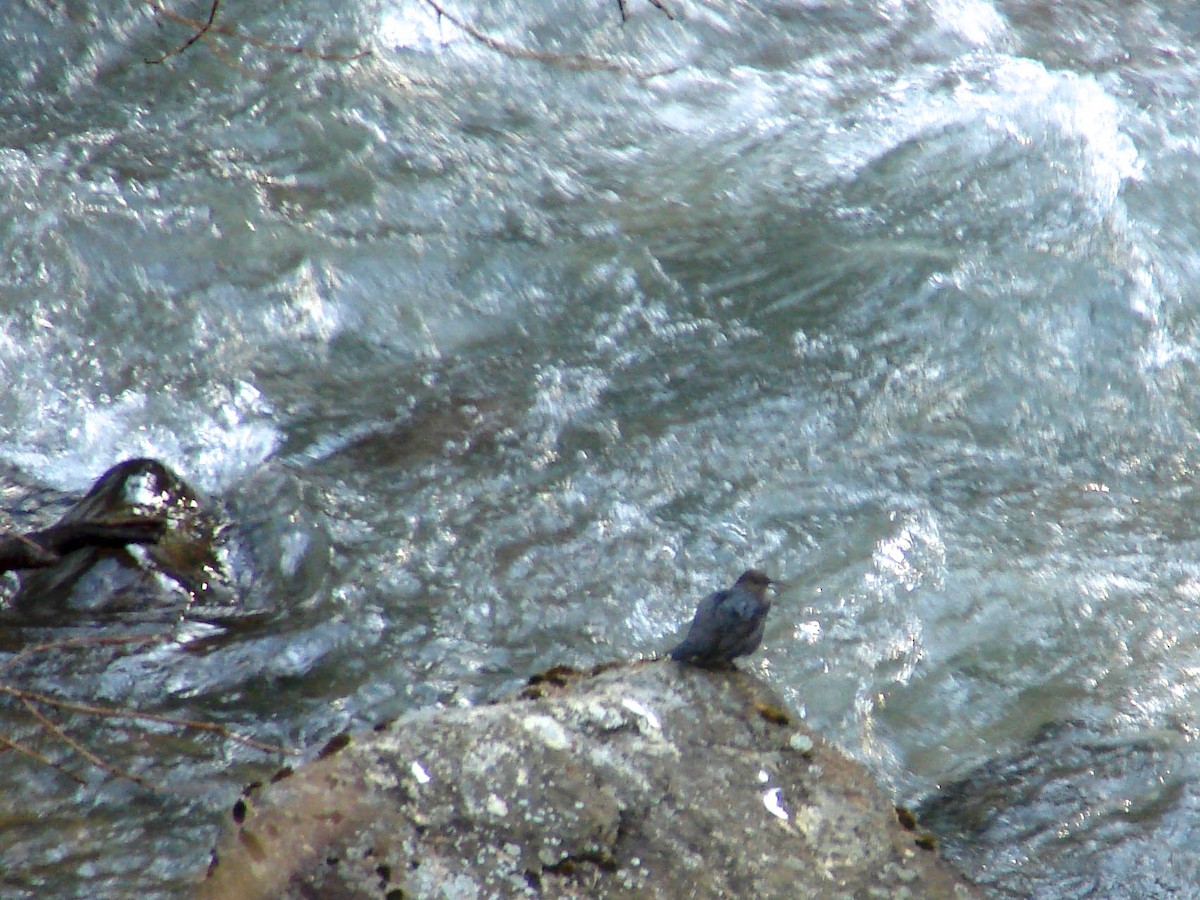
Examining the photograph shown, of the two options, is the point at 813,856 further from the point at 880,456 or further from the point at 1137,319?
the point at 1137,319

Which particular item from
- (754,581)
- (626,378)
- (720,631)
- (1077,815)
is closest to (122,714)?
(720,631)

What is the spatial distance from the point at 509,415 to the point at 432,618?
1.16 meters

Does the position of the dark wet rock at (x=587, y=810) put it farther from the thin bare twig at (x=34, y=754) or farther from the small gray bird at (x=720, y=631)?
the thin bare twig at (x=34, y=754)

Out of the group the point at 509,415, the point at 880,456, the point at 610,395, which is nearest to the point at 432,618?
the point at 509,415

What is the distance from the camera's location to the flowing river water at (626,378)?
143 inches

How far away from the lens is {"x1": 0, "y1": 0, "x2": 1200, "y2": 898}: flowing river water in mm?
3627

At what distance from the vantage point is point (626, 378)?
5.20 metres

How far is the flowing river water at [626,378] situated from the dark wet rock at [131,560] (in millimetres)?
107

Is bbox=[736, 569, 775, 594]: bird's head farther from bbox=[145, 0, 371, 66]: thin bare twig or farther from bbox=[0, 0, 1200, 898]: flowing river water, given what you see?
bbox=[145, 0, 371, 66]: thin bare twig

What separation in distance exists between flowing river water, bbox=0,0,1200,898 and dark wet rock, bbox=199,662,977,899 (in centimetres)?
79

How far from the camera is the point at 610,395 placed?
16.7 ft

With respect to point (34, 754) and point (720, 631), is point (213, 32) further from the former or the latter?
point (34, 754)

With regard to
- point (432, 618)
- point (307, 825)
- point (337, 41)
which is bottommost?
point (432, 618)

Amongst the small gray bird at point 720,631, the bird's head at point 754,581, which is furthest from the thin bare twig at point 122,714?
the bird's head at point 754,581
